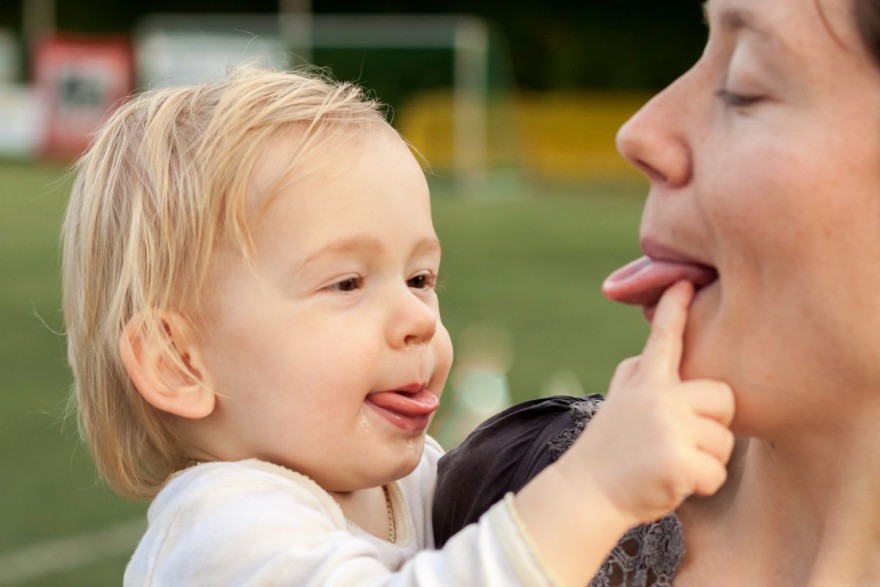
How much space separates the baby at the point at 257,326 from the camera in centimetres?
201

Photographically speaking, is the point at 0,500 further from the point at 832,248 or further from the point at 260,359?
the point at 832,248

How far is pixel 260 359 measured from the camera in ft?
6.75

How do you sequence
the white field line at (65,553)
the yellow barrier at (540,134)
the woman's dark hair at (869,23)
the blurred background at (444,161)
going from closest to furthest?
the woman's dark hair at (869,23) < the white field line at (65,553) < the blurred background at (444,161) < the yellow barrier at (540,134)

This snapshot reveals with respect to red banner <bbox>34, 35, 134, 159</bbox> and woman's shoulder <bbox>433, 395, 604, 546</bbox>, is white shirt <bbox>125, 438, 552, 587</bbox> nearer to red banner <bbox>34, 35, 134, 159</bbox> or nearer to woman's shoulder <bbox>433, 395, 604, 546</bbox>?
woman's shoulder <bbox>433, 395, 604, 546</bbox>

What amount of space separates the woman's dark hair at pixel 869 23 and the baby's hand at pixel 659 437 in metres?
0.37

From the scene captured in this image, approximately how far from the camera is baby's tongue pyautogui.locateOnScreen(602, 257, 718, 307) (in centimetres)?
187

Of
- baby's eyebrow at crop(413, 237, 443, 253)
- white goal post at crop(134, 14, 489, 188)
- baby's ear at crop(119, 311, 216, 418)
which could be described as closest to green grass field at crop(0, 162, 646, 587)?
baby's ear at crop(119, 311, 216, 418)

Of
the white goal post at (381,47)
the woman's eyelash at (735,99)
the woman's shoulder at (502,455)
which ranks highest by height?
the woman's eyelash at (735,99)

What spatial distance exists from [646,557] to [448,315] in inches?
407

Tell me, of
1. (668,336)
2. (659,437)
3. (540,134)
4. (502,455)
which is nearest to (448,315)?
(502,455)

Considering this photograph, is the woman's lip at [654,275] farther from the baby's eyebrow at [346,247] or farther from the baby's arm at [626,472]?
the baby's eyebrow at [346,247]

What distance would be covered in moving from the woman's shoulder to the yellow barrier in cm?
2130

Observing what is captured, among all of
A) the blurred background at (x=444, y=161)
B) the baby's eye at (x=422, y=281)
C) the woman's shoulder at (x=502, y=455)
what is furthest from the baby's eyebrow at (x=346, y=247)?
the blurred background at (x=444, y=161)

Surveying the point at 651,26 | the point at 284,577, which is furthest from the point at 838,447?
Answer: the point at 651,26
